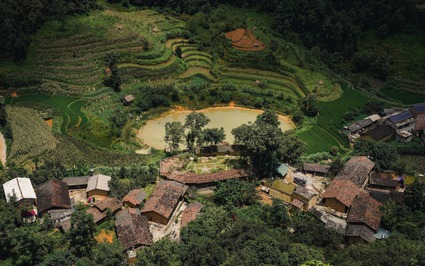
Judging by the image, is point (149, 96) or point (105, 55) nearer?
point (149, 96)

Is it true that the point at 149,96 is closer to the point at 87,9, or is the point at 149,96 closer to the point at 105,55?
the point at 105,55

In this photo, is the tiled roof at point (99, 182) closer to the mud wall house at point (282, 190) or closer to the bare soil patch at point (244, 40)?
the mud wall house at point (282, 190)

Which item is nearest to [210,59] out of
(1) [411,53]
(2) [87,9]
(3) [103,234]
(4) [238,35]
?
(4) [238,35]

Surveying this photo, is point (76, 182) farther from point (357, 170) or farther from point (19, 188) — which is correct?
point (357, 170)

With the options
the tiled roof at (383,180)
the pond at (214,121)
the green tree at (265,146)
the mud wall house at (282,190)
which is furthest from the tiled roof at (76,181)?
the tiled roof at (383,180)

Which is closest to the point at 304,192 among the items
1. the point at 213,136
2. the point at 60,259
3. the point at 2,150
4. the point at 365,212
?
the point at 365,212
